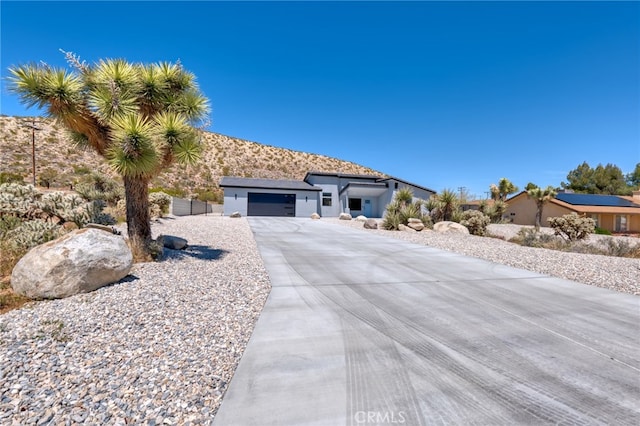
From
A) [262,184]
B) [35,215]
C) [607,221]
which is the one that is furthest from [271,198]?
[607,221]

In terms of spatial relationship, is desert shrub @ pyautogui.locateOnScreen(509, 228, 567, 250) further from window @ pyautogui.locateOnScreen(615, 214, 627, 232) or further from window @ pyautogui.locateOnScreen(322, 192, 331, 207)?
window @ pyautogui.locateOnScreen(615, 214, 627, 232)

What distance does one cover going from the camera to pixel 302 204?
32.1 m

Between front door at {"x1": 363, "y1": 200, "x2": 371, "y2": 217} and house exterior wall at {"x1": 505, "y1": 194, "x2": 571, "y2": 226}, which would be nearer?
house exterior wall at {"x1": 505, "y1": 194, "x2": 571, "y2": 226}

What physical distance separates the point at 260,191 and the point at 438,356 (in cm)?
2898

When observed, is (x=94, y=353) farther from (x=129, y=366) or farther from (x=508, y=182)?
(x=508, y=182)

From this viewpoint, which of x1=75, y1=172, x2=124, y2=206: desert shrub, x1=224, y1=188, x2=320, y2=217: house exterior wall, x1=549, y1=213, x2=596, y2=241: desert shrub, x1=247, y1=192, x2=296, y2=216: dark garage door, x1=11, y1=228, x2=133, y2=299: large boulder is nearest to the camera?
x1=11, y1=228, x2=133, y2=299: large boulder

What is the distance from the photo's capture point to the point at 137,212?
791 centimetres

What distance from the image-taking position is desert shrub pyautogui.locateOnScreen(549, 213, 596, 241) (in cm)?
1464

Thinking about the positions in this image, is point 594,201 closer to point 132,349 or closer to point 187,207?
point 187,207

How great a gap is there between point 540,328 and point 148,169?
8.49 metres

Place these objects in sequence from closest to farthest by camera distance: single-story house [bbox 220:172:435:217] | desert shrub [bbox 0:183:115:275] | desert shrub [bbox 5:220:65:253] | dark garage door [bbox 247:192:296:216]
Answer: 1. desert shrub [bbox 5:220:65:253]
2. desert shrub [bbox 0:183:115:275]
3. single-story house [bbox 220:172:435:217]
4. dark garage door [bbox 247:192:296:216]

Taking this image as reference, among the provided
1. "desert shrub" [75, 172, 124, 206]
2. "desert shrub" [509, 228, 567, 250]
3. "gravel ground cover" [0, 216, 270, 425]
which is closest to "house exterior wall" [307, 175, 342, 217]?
"desert shrub" [75, 172, 124, 206]

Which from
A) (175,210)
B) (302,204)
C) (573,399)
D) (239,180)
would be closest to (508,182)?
(302,204)

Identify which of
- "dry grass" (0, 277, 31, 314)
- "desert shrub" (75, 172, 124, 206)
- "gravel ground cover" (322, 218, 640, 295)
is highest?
"desert shrub" (75, 172, 124, 206)
